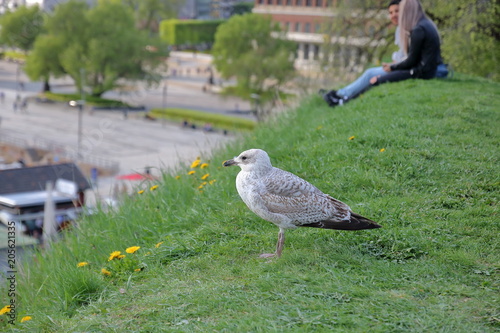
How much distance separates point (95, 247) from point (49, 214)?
11.3m

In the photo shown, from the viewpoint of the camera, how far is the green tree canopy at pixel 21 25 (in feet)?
225

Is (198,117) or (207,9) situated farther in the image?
(207,9)

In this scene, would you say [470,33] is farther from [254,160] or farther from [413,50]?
[254,160]

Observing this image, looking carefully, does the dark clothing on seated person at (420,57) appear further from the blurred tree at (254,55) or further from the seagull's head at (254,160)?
the blurred tree at (254,55)

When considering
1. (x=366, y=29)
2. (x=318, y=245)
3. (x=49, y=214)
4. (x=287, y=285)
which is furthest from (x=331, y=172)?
(x=366, y=29)

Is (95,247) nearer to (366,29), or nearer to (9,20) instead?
(366,29)

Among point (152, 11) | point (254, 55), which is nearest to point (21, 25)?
point (254, 55)

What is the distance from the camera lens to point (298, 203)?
5.50 metres

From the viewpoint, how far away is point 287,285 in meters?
4.94

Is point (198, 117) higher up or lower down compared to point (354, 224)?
lower down

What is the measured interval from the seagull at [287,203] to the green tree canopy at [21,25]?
224 ft

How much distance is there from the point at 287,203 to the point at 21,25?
69.6 m

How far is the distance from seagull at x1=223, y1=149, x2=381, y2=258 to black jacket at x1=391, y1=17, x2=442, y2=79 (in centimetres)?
596

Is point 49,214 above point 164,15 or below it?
below
